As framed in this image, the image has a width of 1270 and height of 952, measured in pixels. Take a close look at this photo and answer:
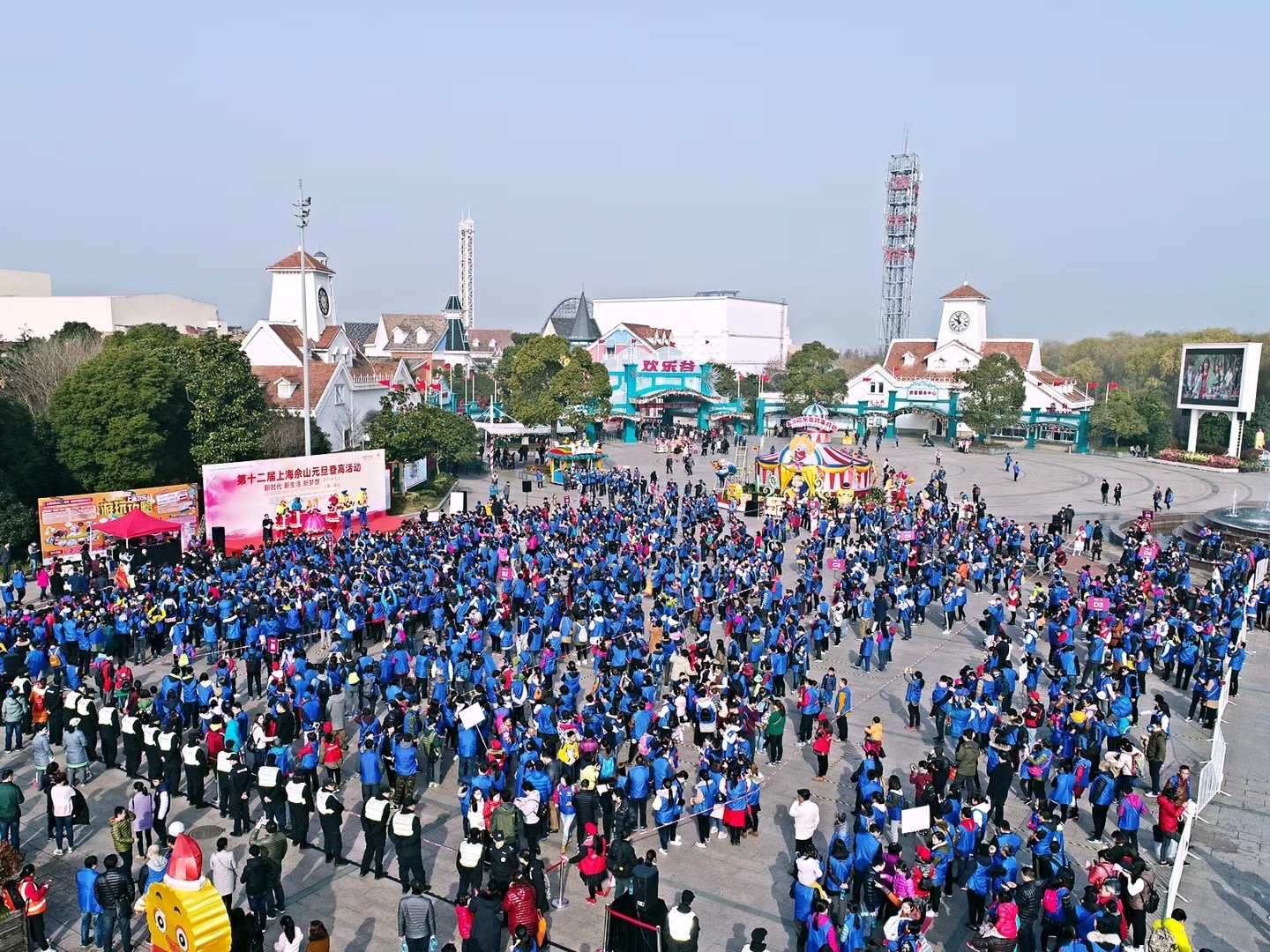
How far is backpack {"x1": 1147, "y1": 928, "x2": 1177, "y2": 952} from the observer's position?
7.64 m

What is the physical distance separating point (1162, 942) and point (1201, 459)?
5064 cm

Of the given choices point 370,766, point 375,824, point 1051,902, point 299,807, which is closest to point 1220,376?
point 1051,902

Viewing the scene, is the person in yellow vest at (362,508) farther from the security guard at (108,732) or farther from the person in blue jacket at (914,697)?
the person in blue jacket at (914,697)

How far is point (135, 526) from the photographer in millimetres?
24016

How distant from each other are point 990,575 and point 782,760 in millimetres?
12666

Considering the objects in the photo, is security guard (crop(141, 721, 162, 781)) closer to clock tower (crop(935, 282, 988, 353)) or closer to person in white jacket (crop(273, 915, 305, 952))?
person in white jacket (crop(273, 915, 305, 952))

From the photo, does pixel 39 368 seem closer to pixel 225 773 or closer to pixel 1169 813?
pixel 225 773

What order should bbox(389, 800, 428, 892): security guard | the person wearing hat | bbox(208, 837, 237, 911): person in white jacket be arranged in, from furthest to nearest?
bbox(389, 800, 428, 892): security guard, bbox(208, 837, 237, 911): person in white jacket, the person wearing hat

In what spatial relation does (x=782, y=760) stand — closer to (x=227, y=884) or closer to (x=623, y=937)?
(x=623, y=937)

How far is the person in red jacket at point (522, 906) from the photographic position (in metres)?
8.41

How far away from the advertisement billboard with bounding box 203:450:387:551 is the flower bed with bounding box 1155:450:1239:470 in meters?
43.3

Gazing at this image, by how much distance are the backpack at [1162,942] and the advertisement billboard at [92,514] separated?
78.9ft

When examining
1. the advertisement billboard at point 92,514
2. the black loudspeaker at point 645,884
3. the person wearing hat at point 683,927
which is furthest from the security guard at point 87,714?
the advertisement billboard at point 92,514

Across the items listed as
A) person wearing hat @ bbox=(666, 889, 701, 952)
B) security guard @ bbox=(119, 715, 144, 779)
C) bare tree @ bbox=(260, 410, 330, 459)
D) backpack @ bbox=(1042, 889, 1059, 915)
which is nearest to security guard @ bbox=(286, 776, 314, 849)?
security guard @ bbox=(119, 715, 144, 779)
